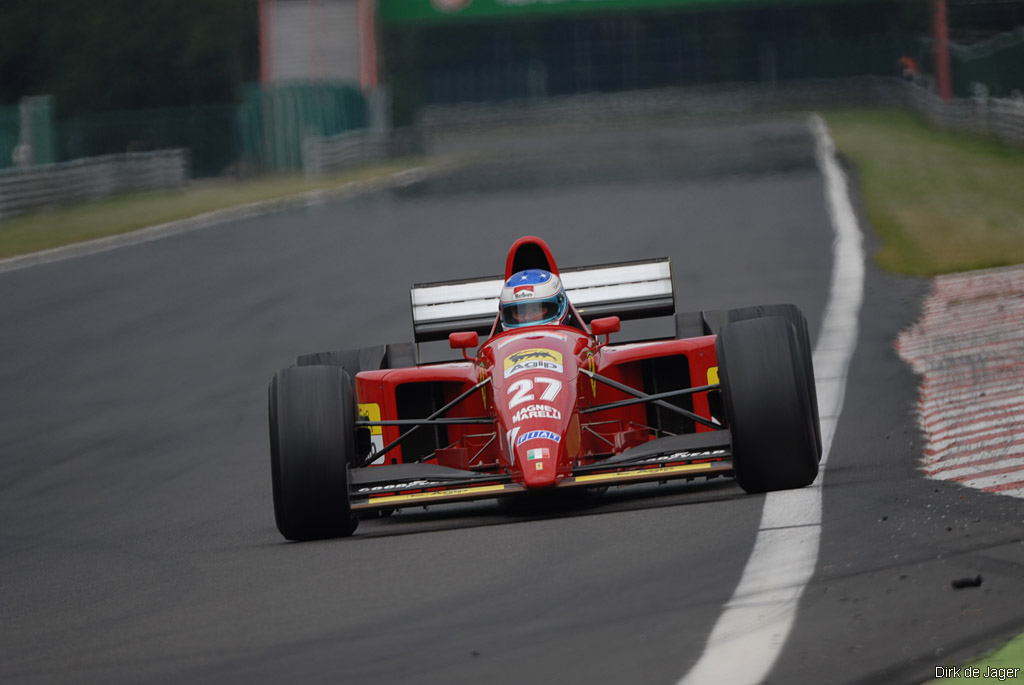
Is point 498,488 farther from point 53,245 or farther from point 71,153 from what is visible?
point 71,153

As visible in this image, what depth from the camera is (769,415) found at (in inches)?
293

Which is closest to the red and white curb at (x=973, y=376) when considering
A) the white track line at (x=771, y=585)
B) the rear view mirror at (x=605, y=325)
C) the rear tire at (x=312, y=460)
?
the white track line at (x=771, y=585)

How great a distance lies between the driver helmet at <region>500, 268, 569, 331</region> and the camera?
8.84 meters

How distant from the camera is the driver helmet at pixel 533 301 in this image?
348 inches

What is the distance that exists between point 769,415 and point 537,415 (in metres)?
1.06

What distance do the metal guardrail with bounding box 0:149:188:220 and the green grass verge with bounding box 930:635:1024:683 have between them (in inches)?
1020

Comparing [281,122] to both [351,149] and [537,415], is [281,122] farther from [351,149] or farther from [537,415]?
[537,415]

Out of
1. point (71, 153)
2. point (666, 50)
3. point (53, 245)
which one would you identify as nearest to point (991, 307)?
point (53, 245)

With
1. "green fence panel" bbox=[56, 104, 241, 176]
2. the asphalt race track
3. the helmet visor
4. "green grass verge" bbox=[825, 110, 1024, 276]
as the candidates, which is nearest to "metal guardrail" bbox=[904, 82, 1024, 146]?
"green grass verge" bbox=[825, 110, 1024, 276]

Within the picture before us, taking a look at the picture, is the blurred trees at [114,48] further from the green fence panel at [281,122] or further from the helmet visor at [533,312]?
the helmet visor at [533,312]

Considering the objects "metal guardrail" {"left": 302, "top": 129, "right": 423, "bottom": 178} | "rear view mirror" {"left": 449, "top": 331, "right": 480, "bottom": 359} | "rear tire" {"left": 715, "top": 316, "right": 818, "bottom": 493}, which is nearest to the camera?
"rear tire" {"left": 715, "top": 316, "right": 818, "bottom": 493}

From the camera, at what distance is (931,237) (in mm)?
20438

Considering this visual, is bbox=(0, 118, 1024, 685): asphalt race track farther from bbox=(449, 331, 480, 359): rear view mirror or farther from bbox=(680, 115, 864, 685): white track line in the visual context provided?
bbox=(449, 331, 480, 359): rear view mirror

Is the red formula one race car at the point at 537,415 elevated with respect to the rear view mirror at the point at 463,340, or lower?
lower
